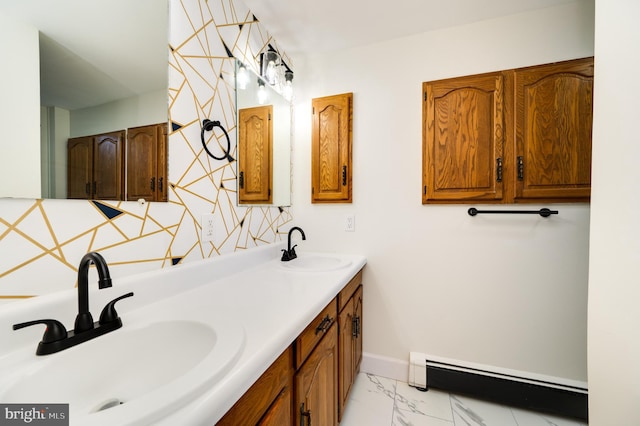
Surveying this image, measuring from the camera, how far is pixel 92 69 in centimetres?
79

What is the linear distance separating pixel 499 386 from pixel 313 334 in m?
1.37

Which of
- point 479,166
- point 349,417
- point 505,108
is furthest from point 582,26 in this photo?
point 349,417

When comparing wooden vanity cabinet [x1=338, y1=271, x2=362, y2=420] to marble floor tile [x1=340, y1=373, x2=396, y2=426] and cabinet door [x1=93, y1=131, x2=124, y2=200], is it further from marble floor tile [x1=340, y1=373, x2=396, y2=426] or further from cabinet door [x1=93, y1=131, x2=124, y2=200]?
cabinet door [x1=93, y1=131, x2=124, y2=200]

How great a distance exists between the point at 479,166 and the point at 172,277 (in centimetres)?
176

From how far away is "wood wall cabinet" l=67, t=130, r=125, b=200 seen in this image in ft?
2.43

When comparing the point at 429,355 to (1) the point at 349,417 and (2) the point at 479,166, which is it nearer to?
(1) the point at 349,417

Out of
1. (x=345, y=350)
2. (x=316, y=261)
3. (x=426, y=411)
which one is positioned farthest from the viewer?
(x=316, y=261)

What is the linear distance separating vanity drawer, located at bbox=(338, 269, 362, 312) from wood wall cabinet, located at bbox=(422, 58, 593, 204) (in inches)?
27.9

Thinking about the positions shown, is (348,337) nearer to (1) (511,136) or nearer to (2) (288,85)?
(1) (511,136)

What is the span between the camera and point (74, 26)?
29.0 inches

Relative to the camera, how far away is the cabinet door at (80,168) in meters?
0.73

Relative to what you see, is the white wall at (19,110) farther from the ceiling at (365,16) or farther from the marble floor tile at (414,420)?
the marble floor tile at (414,420)

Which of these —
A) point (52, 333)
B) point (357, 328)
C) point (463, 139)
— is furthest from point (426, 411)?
point (52, 333)

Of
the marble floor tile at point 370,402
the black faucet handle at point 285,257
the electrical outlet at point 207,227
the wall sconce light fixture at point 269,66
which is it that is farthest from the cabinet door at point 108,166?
the marble floor tile at point 370,402
